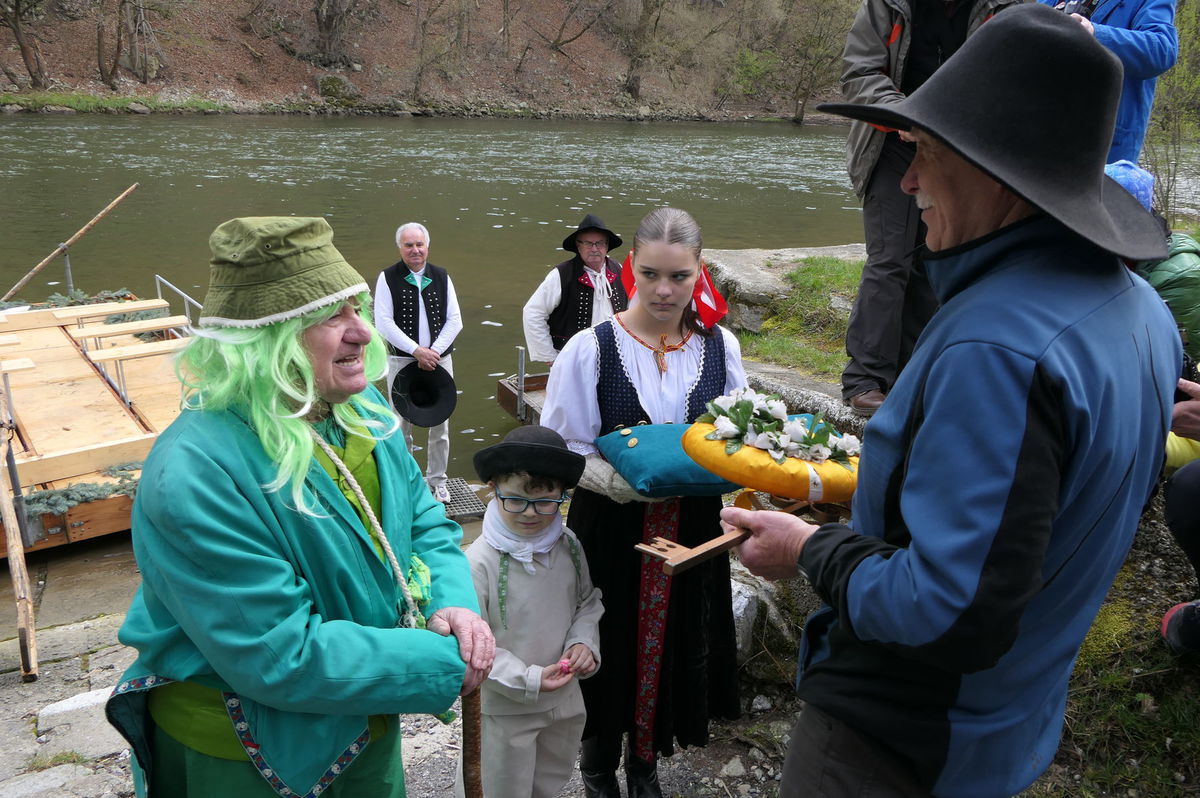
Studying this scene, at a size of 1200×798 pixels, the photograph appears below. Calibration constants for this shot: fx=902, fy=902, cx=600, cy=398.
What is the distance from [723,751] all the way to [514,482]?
1366mm

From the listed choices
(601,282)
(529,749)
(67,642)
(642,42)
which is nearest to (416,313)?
(601,282)

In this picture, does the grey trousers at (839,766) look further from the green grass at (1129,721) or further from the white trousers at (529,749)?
the green grass at (1129,721)

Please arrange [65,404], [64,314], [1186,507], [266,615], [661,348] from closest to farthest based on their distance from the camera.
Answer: [266,615], [1186,507], [661,348], [65,404], [64,314]

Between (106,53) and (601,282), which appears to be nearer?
(601,282)

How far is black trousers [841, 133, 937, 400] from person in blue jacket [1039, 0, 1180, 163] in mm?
764

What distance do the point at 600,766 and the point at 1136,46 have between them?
3256 millimetres

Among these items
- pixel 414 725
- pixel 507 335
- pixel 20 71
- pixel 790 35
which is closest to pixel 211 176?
pixel 507 335

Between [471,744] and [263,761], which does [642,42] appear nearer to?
[471,744]

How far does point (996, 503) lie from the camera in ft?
4.19

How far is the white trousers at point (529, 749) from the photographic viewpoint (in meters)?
2.53

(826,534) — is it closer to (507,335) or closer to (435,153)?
(507,335)

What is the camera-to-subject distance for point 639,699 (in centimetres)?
282

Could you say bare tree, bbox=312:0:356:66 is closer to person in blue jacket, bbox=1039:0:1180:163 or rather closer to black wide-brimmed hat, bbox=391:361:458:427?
black wide-brimmed hat, bbox=391:361:458:427

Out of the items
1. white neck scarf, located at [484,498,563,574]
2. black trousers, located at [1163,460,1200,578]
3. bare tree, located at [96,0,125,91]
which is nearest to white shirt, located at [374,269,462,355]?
white neck scarf, located at [484,498,563,574]
